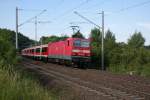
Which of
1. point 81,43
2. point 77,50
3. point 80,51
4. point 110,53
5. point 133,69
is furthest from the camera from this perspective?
point 110,53

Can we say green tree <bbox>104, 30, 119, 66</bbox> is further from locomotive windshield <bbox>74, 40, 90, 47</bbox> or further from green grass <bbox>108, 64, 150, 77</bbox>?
locomotive windshield <bbox>74, 40, 90, 47</bbox>

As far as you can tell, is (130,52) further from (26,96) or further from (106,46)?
(26,96)

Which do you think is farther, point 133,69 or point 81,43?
point 81,43


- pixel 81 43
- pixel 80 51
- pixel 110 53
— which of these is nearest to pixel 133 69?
pixel 80 51

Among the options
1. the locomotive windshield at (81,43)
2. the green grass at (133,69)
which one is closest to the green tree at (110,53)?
the green grass at (133,69)

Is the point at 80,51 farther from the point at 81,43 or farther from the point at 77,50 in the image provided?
the point at 81,43

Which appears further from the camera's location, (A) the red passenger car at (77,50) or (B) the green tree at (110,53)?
(B) the green tree at (110,53)

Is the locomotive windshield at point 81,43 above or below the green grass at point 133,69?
above

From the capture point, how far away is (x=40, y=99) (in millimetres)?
9719

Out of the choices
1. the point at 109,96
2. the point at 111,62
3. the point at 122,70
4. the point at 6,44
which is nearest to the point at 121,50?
the point at 111,62

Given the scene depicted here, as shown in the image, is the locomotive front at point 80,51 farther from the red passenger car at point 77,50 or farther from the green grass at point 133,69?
the green grass at point 133,69

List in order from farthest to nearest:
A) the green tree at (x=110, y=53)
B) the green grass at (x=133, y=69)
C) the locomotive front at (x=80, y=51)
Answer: the green tree at (x=110, y=53) → the locomotive front at (x=80, y=51) → the green grass at (x=133, y=69)

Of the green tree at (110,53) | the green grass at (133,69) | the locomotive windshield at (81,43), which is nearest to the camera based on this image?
the green grass at (133,69)

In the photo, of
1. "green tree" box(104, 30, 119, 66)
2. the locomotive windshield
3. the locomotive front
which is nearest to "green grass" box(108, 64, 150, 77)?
"green tree" box(104, 30, 119, 66)
